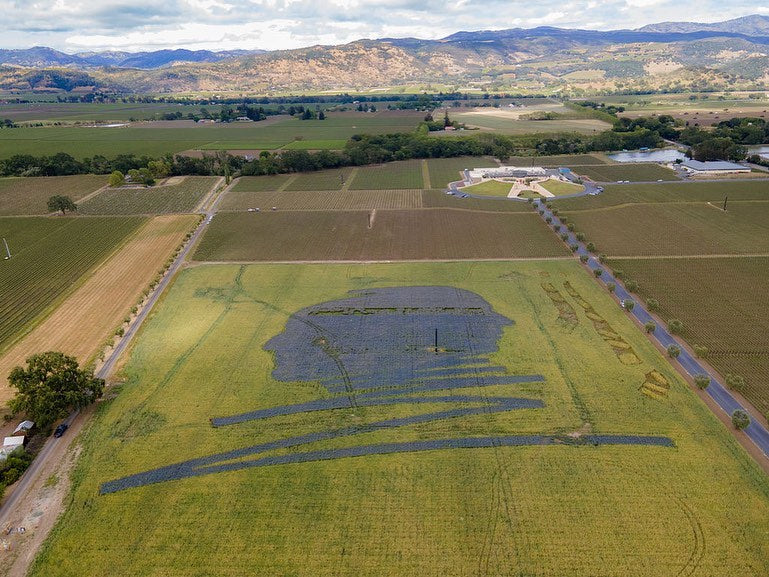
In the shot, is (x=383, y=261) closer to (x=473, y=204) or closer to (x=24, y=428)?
(x=473, y=204)

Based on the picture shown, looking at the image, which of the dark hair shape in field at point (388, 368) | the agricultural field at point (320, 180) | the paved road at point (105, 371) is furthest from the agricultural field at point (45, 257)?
the agricultural field at point (320, 180)

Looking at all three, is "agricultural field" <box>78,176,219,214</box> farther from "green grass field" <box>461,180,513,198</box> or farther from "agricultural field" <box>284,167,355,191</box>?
"green grass field" <box>461,180,513,198</box>

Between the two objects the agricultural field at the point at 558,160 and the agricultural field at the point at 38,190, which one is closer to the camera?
the agricultural field at the point at 38,190

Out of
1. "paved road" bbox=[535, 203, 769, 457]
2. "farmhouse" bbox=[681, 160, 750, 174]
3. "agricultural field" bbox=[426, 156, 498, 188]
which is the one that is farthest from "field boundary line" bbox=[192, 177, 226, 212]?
"farmhouse" bbox=[681, 160, 750, 174]

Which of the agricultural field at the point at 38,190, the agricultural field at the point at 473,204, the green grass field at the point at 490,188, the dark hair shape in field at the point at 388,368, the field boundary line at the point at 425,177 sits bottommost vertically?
the dark hair shape in field at the point at 388,368

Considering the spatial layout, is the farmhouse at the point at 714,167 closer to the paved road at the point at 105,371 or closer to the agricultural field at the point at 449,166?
the agricultural field at the point at 449,166

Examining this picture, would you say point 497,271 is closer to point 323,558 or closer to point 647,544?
point 647,544
